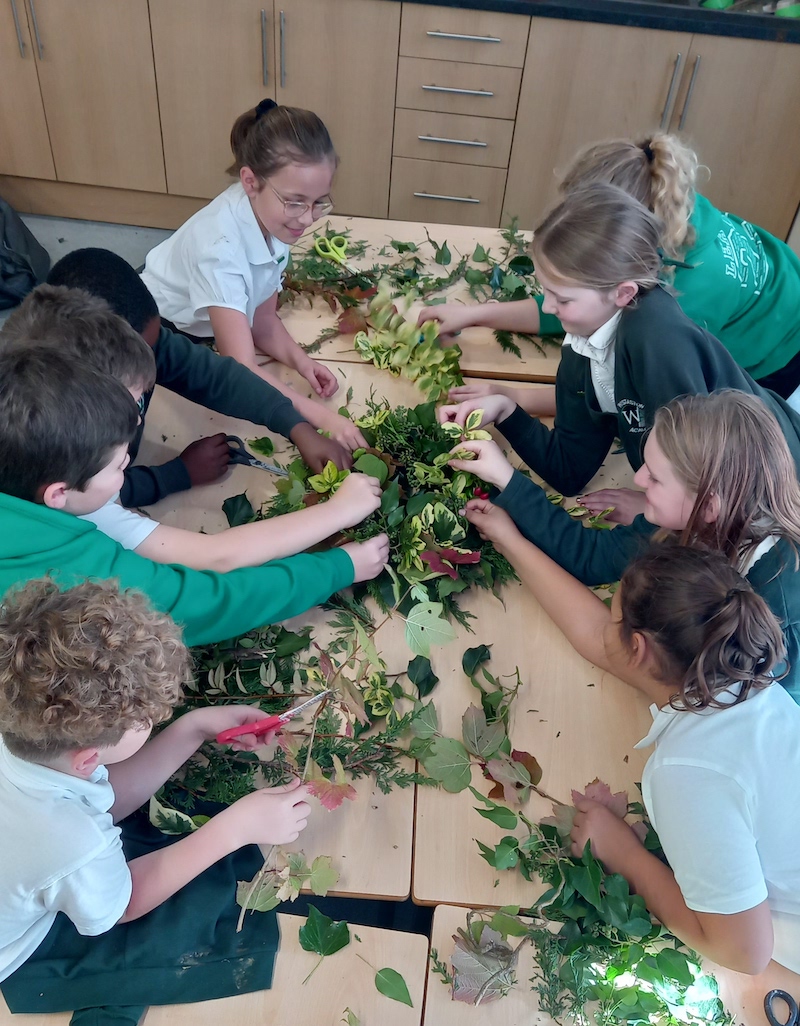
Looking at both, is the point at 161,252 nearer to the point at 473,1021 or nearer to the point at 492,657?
the point at 492,657

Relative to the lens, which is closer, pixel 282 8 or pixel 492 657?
pixel 492 657

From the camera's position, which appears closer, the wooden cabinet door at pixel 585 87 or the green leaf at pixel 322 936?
the green leaf at pixel 322 936

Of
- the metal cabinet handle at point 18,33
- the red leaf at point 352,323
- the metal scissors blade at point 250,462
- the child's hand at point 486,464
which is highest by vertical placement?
the metal cabinet handle at point 18,33

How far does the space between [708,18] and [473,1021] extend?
3305mm

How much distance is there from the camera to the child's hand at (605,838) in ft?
3.33

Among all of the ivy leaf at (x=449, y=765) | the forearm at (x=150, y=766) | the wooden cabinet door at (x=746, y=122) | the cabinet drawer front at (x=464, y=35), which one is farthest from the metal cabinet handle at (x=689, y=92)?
the forearm at (x=150, y=766)

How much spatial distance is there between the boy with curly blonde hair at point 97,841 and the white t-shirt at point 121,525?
0.28 meters

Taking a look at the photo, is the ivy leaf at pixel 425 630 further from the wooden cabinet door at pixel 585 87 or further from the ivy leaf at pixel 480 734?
the wooden cabinet door at pixel 585 87

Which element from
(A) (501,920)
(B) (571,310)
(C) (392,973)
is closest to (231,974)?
(C) (392,973)

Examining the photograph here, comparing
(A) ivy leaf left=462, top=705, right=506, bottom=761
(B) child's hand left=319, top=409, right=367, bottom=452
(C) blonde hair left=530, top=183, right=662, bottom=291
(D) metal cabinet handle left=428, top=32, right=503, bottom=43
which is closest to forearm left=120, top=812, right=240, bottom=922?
(A) ivy leaf left=462, top=705, right=506, bottom=761

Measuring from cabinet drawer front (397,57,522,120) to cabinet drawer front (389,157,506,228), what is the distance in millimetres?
232

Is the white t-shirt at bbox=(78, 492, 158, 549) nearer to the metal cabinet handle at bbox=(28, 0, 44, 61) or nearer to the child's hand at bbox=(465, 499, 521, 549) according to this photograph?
the child's hand at bbox=(465, 499, 521, 549)

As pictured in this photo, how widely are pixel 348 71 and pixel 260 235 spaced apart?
5.70 feet

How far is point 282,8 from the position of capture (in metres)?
3.07
